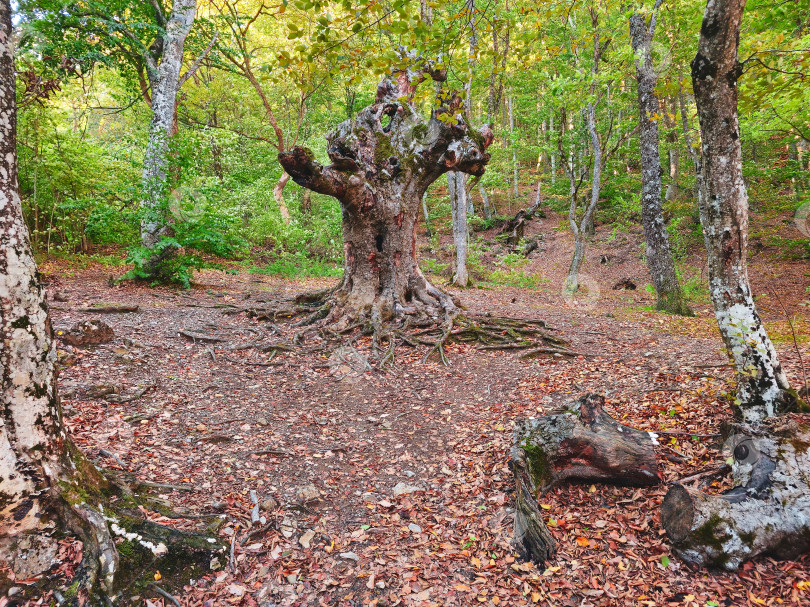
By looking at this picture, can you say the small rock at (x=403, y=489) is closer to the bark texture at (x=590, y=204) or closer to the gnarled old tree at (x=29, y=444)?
the gnarled old tree at (x=29, y=444)

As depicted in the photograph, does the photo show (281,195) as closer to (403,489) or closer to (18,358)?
(403,489)

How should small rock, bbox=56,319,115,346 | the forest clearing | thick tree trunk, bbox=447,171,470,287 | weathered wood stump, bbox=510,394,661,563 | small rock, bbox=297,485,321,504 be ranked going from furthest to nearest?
1. thick tree trunk, bbox=447,171,470,287
2. small rock, bbox=56,319,115,346
3. small rock, bbox=297,485,321,504
4. weathered wood stump, bbox=510,394,661,563
5. the forest clearing

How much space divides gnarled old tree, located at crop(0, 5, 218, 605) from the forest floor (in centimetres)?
46

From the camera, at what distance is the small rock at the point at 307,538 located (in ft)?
10.5

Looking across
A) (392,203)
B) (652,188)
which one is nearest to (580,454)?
(392,203)

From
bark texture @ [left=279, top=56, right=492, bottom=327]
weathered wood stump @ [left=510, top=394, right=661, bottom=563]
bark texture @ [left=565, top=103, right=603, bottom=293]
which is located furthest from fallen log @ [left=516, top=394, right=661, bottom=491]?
bark texture @ [left=565, top=103, right=603, bottom=293]

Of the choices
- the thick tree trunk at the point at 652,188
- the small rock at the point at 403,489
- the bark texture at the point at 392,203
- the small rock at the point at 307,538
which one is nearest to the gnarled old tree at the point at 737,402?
the small rock at the point at 403,489

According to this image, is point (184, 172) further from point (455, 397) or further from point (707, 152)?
point (707, 152)

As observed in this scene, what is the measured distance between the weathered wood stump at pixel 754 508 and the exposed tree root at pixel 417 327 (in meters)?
4.17

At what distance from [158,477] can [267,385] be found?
2532mm

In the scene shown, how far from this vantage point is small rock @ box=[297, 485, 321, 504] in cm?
369

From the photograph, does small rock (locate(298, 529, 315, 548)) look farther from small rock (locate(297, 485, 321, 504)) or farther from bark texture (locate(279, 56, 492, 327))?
bark texture (locate(279, 56, 492, 327))

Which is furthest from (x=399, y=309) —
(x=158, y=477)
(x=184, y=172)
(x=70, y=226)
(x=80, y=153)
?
(x=70, y=226)

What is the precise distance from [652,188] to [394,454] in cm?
918
